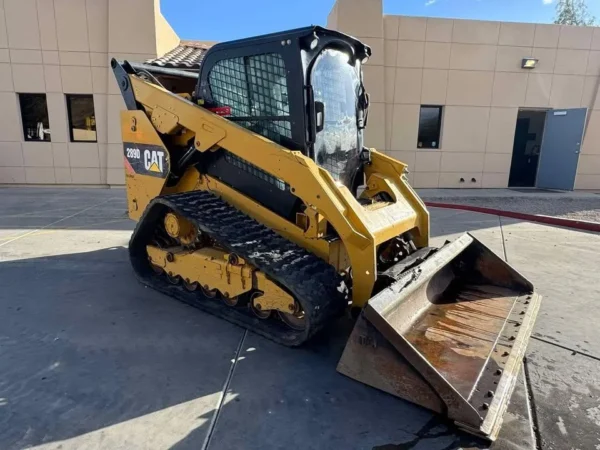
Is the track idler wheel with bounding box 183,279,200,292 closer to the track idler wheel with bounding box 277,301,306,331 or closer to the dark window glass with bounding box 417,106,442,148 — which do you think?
the track idler wheel with bounding box 277,301,306,331

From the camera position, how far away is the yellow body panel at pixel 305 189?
3.02m

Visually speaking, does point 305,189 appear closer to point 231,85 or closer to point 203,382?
point 231,85

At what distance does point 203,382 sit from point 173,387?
0.19 m

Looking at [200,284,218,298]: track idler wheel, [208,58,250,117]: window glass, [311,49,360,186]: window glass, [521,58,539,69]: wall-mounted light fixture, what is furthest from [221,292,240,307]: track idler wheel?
[521,58,539,69]: wall-mounted light fixture

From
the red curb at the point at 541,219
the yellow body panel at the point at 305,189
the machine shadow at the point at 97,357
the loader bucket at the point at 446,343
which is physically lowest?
the red curb at the point at 541,219

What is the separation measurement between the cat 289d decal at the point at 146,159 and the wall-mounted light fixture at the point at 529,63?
1237cm

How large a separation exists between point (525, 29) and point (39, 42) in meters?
14.6

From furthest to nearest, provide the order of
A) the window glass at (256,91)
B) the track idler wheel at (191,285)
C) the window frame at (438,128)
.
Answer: the window frame at (438,128) < the track idler wheel at (191,285) < the window glass at (256,91)

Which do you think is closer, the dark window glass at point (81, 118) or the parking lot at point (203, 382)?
the parking lot at point (203, 382)

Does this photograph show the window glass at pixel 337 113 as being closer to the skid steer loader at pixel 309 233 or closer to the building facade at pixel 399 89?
the skid steer loader at pixel 309 233

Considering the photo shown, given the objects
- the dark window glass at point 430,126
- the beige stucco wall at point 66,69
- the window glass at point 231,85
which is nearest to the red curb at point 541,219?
the dark window glass at point 430,126

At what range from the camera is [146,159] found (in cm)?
437

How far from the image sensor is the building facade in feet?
37.4

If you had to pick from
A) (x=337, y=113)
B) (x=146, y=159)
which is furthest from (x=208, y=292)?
(x=337, y=113)
